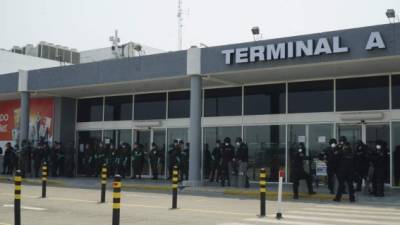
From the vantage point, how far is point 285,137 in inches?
871

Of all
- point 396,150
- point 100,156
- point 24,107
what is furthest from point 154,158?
point 396,150

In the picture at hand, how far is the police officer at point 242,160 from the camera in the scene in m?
19.9

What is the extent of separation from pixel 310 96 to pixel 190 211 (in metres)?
10.2

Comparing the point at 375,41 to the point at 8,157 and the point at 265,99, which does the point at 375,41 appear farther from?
the point at 8,157

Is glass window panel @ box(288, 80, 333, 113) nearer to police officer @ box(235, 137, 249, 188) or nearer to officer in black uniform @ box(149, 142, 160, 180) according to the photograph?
police officer @ box(235, 137, 249, 188)

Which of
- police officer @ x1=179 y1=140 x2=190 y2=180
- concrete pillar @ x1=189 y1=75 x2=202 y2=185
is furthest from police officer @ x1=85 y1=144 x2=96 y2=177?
concrete pillar @ x1=189 y1=75 x2=202 y2=185

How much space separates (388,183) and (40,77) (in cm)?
1716

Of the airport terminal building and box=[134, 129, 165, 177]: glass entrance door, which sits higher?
the airport terminal building

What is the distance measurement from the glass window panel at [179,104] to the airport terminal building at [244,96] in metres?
0.05

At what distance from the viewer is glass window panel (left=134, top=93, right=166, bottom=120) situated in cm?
2622

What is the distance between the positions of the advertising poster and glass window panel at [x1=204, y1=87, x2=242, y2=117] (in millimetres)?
9654

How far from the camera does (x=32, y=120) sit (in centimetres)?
3053

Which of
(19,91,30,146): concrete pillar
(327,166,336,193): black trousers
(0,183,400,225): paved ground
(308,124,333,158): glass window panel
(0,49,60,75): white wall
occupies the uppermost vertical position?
(0,49,60,75): white wall

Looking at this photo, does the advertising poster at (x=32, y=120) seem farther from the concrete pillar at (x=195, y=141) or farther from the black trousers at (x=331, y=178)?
the black trousers at (x=331, y=178)
